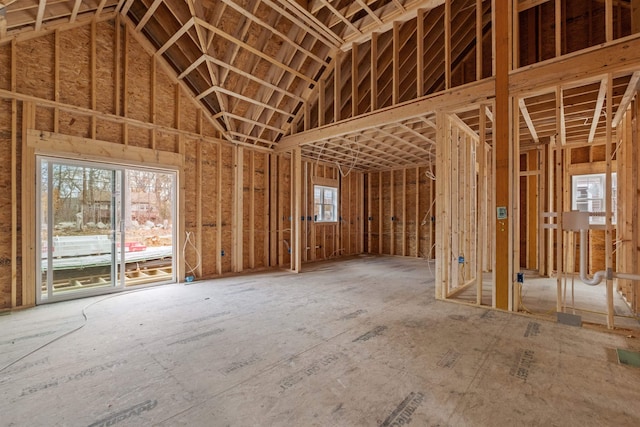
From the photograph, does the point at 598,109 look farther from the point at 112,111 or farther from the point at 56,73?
the point at 56,73

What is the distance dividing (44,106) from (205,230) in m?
3.32

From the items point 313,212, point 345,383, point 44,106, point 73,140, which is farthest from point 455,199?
point 44,106

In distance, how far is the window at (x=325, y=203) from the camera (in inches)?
375

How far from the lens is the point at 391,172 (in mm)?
10328

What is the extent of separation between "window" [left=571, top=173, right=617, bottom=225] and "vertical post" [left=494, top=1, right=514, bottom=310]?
4359mm

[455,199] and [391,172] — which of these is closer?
[455,199]

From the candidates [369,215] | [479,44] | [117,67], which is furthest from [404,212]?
[117,67]

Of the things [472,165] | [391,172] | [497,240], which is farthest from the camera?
[391,172]

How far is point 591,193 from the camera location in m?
6.79

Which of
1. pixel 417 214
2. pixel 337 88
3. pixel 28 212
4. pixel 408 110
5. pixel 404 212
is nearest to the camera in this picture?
pixel 28 212

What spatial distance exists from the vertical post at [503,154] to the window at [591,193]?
436cm

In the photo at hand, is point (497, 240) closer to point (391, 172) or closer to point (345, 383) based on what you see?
point (345, 383)

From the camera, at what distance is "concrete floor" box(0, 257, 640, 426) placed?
1.96 m

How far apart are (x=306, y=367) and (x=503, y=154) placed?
12.8ft
